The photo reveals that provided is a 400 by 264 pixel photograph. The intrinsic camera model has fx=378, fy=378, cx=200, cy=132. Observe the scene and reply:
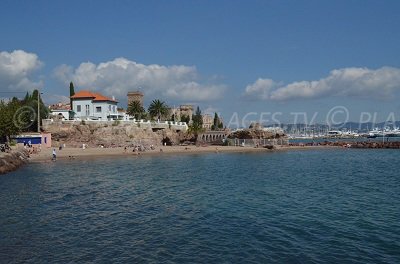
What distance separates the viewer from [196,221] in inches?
849

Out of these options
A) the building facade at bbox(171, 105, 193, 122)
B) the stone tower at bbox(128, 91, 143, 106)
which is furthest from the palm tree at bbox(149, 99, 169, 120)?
the building facade at bbox(171, 105, 193, 122)

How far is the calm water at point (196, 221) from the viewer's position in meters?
15.8

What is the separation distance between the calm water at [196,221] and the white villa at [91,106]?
Result: 174ft

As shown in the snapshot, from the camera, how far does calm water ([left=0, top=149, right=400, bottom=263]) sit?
1584cm

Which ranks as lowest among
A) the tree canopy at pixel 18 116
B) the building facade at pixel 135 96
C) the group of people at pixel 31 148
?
the group of people at pixel 31 148

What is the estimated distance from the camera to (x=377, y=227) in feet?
66.1

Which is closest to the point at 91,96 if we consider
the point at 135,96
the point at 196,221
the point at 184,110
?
the point at 135,96

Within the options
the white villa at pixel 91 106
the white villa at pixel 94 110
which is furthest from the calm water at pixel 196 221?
the white villa at pixel 91 106

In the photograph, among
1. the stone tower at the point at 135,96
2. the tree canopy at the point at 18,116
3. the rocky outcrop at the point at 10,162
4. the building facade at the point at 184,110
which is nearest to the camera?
the rocky outcrop at the point at 10,162

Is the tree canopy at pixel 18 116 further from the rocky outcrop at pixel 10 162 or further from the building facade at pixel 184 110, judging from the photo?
the building facade at pixel 184 110

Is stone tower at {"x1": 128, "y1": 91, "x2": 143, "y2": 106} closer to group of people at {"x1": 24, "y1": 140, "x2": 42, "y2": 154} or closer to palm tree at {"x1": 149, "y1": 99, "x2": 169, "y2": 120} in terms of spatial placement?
palm tree at {"x1": 149, "y1": 99, "x2": 169, "y2": 120}

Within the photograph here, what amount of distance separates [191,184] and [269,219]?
1547 cm

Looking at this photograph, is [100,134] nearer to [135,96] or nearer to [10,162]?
[10,162]

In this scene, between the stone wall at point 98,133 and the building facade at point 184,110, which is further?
the building facade at point 184,110
